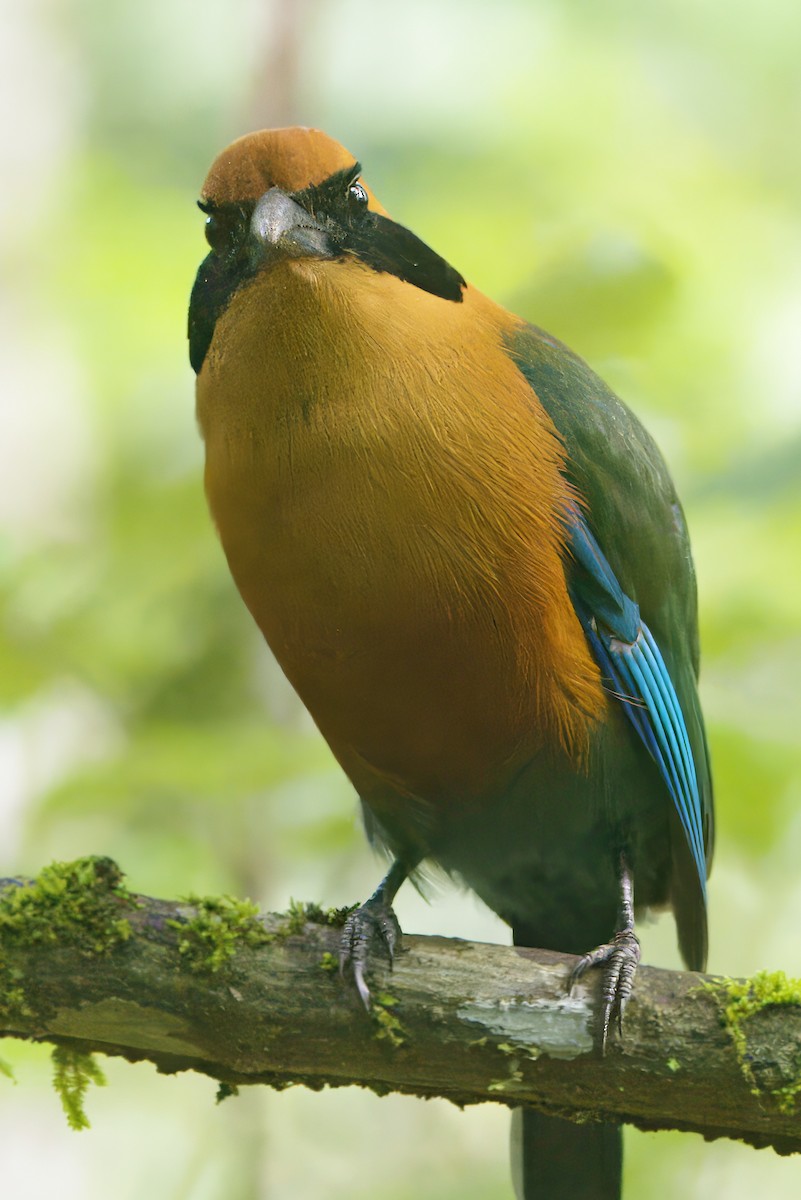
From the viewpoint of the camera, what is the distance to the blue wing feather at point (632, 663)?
3.05 metres

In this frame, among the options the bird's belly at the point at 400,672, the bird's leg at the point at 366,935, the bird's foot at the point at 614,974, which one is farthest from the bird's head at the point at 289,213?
the bird's foot at the point at 614,974

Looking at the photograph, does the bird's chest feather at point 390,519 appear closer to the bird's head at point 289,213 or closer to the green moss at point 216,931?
the bird's head at point 289,213

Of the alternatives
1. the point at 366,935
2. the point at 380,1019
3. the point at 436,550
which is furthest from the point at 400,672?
the point at 380,1019

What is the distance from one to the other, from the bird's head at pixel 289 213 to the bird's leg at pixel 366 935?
52.9 inches

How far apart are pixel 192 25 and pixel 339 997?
5.04 metres

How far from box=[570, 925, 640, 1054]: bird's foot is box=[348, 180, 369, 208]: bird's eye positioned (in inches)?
67.1

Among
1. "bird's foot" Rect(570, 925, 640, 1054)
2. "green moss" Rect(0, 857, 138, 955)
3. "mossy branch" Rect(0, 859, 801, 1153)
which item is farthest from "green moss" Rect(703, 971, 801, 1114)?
"green moss" Rect(0, 857, 138, 955)

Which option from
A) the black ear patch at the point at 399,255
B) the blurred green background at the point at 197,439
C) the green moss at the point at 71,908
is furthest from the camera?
the blurred green background at the point at 197,439

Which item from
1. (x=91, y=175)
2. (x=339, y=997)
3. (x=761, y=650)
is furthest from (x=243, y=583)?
(x=91, y=175)

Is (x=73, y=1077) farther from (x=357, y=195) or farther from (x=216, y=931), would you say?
(x=357, y=195)

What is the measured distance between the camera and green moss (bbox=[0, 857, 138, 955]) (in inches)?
103

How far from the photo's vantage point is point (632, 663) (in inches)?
122

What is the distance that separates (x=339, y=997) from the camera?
270 cm

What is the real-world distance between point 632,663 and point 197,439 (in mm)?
1865
